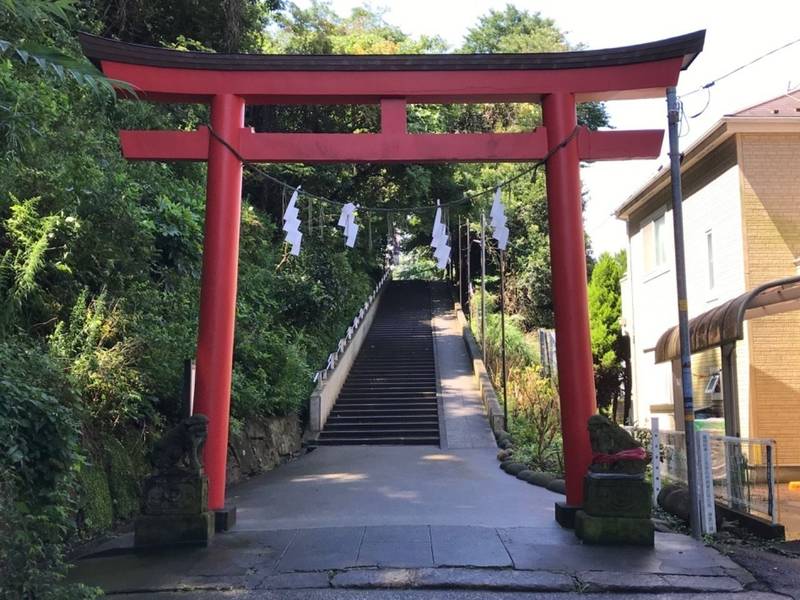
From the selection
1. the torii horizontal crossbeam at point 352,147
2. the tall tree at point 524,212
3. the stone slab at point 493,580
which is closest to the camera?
the stone slab at point 493,580

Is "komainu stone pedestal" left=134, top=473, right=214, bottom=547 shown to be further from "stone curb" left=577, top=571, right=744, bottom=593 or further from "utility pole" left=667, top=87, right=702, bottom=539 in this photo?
"utility pole" left=667, top=87, right=702, bottom=539

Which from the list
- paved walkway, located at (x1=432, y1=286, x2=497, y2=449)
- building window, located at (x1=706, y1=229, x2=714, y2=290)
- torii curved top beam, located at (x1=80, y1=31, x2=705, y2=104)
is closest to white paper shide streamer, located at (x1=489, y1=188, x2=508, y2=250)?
torii curved top beam, located at (x1=80, y1=31, x2=705, y2=104)

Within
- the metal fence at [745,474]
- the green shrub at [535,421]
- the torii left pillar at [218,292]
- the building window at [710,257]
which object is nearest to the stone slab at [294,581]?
the torii left pillar at [218,292]

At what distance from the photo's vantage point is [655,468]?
8.54 meters

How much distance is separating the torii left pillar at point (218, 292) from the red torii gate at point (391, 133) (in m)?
0.01

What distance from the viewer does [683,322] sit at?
7.07 metres

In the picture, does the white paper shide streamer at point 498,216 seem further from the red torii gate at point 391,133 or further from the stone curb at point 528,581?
the stone curb at point 528,581

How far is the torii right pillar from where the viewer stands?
7105mm

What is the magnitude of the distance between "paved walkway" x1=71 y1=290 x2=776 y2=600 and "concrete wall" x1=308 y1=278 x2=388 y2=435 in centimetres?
574

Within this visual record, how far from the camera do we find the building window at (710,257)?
14.0m

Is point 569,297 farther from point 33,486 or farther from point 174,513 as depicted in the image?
point 33,486

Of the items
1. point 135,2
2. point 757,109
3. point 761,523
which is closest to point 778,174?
point 757,109

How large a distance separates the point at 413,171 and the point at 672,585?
766 inches

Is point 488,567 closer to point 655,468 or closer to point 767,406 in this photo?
point 655,468
